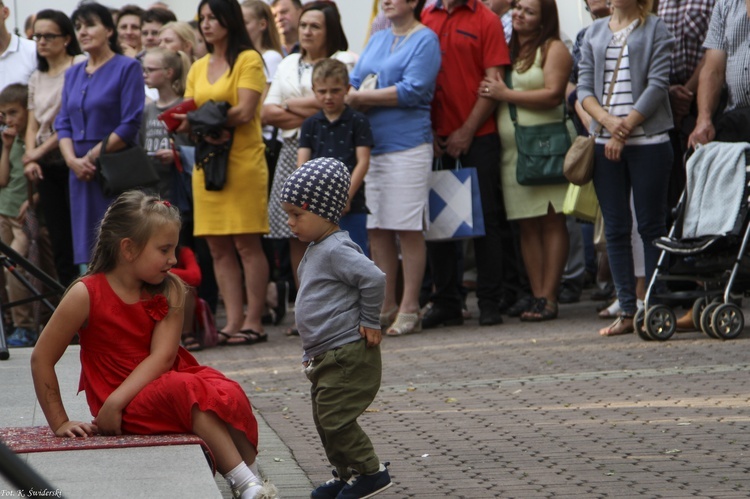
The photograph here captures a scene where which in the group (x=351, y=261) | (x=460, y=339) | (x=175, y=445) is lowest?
(x=460, y=339)

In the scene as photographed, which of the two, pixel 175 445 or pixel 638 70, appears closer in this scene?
pixel 175 445

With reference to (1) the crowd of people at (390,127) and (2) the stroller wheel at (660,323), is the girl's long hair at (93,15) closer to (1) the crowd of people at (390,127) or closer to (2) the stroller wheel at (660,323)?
(1) the crowd of people at (390,127)

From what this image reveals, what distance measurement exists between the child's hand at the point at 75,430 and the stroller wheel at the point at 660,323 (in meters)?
4.77

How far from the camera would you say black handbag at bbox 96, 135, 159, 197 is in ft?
29.8

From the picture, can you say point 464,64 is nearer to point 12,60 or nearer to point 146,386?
point 12,60

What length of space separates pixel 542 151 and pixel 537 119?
0.85ft

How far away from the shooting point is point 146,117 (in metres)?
10.6

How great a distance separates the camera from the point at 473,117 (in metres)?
9.78

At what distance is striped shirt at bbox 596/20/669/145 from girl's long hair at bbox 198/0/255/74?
2.68m

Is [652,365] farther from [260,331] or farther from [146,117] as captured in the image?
[146,117]

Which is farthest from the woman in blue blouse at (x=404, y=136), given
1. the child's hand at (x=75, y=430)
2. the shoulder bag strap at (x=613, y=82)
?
the child's hand at (x=75, y=430)

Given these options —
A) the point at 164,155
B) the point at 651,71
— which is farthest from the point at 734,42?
the point at 164,155

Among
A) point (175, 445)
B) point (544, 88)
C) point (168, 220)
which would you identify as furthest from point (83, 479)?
point (544, 88)

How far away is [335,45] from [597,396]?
4376 millimetres
